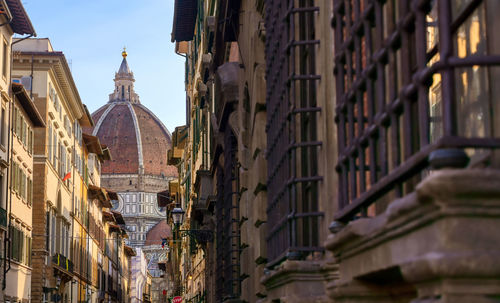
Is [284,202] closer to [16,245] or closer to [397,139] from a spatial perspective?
[397,139]

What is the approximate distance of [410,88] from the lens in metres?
4.46

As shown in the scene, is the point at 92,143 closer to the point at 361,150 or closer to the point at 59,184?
the point at 59,184

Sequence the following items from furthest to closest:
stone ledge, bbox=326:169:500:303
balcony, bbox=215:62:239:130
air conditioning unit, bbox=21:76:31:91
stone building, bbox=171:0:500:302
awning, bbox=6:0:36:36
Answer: air conditioning unit, bbox=21:76:31:91, awning, bbox=6:0:36:36, balcony, bbox=215:62:239:130, stone building, bbox=171:0:500:302, stone ledge, bbox=326:169:500:303

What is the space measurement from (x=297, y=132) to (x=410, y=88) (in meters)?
5.27

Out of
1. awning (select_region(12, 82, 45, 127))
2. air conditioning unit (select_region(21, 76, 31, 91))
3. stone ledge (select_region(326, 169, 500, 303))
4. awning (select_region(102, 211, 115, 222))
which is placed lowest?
stone ledge (select_region(326, 169, 500, 303))

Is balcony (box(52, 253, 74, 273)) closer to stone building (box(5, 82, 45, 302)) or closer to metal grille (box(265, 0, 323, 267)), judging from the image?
stone building (box(5, 82, 45, 302))

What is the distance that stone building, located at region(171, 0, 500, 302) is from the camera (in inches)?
143

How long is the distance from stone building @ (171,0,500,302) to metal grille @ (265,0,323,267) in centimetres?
2

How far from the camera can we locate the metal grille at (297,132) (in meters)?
9.17

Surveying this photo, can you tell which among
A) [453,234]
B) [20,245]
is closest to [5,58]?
[20,245]

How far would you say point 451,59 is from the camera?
383cm

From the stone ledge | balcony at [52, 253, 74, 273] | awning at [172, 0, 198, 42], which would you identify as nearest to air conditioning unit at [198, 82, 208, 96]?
awning at [172, 0, 198, 42]

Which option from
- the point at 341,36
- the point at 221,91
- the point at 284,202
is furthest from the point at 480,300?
the point at 221,91

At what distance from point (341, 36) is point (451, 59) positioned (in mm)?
2921
